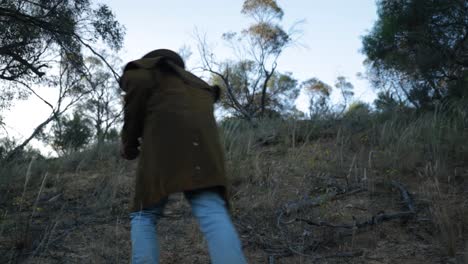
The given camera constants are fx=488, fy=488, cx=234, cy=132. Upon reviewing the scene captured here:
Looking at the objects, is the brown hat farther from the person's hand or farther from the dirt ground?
the dirt ground

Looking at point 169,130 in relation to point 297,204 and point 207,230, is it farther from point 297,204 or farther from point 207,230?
point 297,204

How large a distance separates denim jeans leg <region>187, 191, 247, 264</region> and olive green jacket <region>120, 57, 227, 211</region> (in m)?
0.08

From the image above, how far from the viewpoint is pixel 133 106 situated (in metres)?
2.42

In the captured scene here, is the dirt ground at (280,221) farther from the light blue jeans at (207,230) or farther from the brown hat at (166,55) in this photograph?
the brown hat at (166,55)

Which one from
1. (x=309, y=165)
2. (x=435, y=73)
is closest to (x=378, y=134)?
(x=309, y=165)

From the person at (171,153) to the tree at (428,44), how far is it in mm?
8610

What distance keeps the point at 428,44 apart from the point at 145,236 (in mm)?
10673

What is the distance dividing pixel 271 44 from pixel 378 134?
772 inches

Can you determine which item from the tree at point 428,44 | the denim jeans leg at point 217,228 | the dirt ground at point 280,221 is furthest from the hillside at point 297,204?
the tree at point 428,44

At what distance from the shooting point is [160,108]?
237cm

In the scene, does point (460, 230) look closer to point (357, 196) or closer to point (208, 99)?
point (357, 196)

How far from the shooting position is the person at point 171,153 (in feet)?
7.43

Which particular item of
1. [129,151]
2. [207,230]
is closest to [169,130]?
[129,151]

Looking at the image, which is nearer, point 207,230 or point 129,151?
point 207,230
